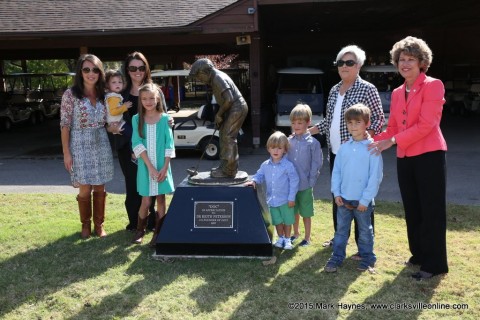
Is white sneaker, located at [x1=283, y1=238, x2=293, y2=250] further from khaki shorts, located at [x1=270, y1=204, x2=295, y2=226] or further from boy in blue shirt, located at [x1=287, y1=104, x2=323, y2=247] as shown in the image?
boy in blue shirt, located at [x1=287, y1=104, x2=323, y2=247]

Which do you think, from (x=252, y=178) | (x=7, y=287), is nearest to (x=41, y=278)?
(x=7, y=287)

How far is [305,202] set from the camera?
4.50 m

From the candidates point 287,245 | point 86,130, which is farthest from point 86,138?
point 287,245

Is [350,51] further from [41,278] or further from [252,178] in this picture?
[41,278]

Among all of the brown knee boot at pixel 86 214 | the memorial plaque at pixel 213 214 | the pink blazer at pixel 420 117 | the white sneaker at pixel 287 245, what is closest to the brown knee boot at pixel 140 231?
the brown knee boot at pixel 86 214

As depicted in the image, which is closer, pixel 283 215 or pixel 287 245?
pixel 283 215

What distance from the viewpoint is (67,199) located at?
692 centimetres

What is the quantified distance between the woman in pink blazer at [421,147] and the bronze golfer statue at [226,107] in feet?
4.07

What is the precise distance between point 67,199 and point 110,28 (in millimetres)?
5860

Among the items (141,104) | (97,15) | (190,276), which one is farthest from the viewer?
(97,15)

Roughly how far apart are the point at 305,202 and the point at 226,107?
4.00ft

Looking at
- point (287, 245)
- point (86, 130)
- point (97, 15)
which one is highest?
point (97, 15)

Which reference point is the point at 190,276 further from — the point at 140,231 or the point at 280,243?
the point at 140,231

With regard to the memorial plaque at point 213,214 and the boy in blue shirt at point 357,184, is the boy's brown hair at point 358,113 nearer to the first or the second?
the boy in blue shirt at point 357,184
